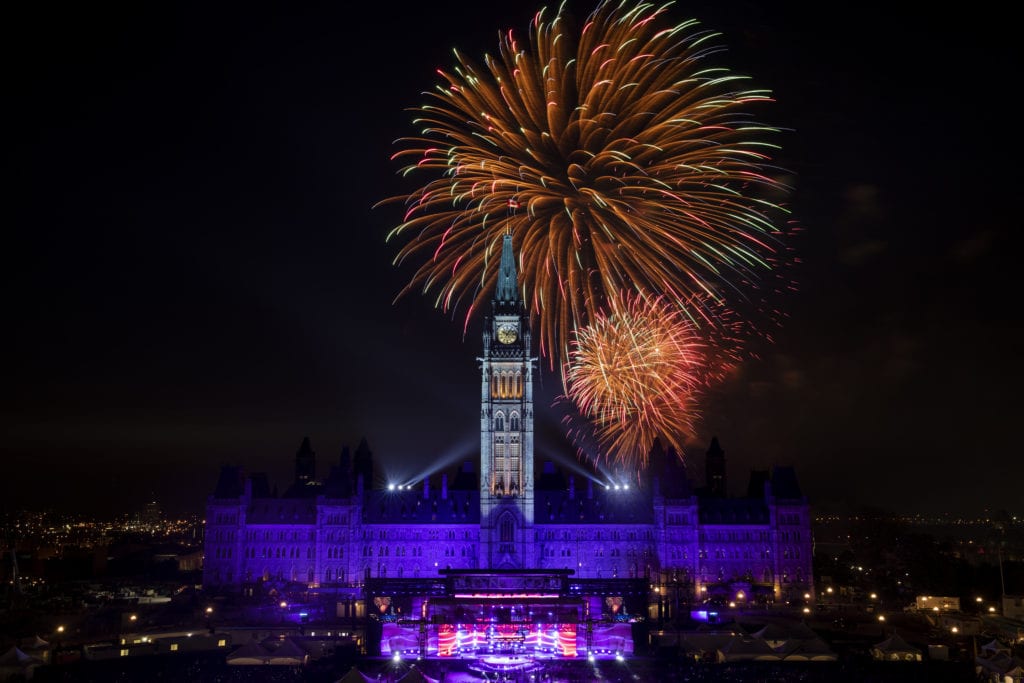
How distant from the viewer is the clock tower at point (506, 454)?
10438 centimetres

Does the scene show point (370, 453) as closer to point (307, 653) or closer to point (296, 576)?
point (296, 576)

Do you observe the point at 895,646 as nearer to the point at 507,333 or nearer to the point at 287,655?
the point at 287,655

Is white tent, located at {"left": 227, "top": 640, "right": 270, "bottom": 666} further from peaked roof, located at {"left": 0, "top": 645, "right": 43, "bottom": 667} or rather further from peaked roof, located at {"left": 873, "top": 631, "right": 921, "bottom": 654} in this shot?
peaked roof, located at {"left": 873, "top": 631, "right": 921, "bottom": 654}

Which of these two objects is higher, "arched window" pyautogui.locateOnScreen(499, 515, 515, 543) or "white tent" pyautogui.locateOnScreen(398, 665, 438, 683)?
"arched window" pyautogui.locateOnScreen(499, 515, 515, 543)

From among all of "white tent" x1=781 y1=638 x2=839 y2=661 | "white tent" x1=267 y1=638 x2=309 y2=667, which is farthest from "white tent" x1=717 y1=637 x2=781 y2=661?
"white tent" x1=267 y1=638 x2=309 y2=667

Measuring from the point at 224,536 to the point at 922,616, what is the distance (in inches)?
2858

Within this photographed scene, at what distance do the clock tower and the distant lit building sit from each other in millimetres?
113

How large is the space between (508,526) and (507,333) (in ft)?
70.0

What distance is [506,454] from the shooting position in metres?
105

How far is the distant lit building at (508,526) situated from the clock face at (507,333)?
0.13m

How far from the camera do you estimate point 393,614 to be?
79500 millimetres

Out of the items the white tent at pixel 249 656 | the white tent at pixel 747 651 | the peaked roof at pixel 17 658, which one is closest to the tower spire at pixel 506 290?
the white tent at pixel 747 651

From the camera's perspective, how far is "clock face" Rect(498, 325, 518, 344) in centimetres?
10700

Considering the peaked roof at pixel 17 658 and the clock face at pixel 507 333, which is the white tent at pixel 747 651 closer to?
the peaked roof at pixel 17 658
